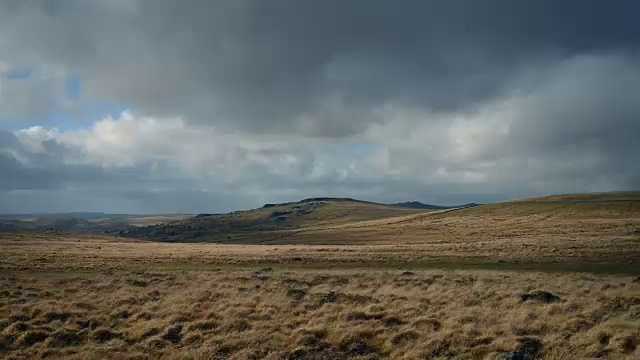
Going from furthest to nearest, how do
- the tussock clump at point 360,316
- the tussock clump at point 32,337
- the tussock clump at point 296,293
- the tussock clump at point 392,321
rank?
the tussock clump at point 296,293 < the tussock clump at point 360,316 < the tussock clump at point 392,321 < the tussock clump at point 32,337

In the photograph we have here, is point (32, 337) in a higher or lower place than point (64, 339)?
higher

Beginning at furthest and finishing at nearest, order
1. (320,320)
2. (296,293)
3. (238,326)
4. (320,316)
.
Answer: (296,293) < (320,316) < (320,320) < (238,326)

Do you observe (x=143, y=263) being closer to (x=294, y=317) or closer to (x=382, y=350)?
(x=294, y=317)

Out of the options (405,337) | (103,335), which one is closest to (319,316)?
(405,337)

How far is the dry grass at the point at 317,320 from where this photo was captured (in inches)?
608

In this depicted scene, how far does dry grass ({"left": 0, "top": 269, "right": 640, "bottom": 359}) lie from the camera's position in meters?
15.4

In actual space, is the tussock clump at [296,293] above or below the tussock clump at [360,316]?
below

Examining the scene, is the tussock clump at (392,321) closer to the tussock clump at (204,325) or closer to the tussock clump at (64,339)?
the tussock clump at (204,325)

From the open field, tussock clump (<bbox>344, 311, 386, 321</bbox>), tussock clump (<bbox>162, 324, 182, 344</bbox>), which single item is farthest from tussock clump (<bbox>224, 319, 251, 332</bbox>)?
tussock clump (<bbox>344, 311, 386, 321</bbox>)

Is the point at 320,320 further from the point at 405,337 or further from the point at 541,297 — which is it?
the point at 541,297

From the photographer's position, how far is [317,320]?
19078 millimetres

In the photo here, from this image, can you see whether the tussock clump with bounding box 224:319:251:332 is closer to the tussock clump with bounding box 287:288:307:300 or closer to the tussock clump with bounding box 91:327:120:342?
the tussock clump with bounding box 91:327:120:342

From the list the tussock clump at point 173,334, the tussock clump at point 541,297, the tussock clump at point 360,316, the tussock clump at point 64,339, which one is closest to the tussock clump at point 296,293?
the tussock clump at point 360,316

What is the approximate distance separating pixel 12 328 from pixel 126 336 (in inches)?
184
